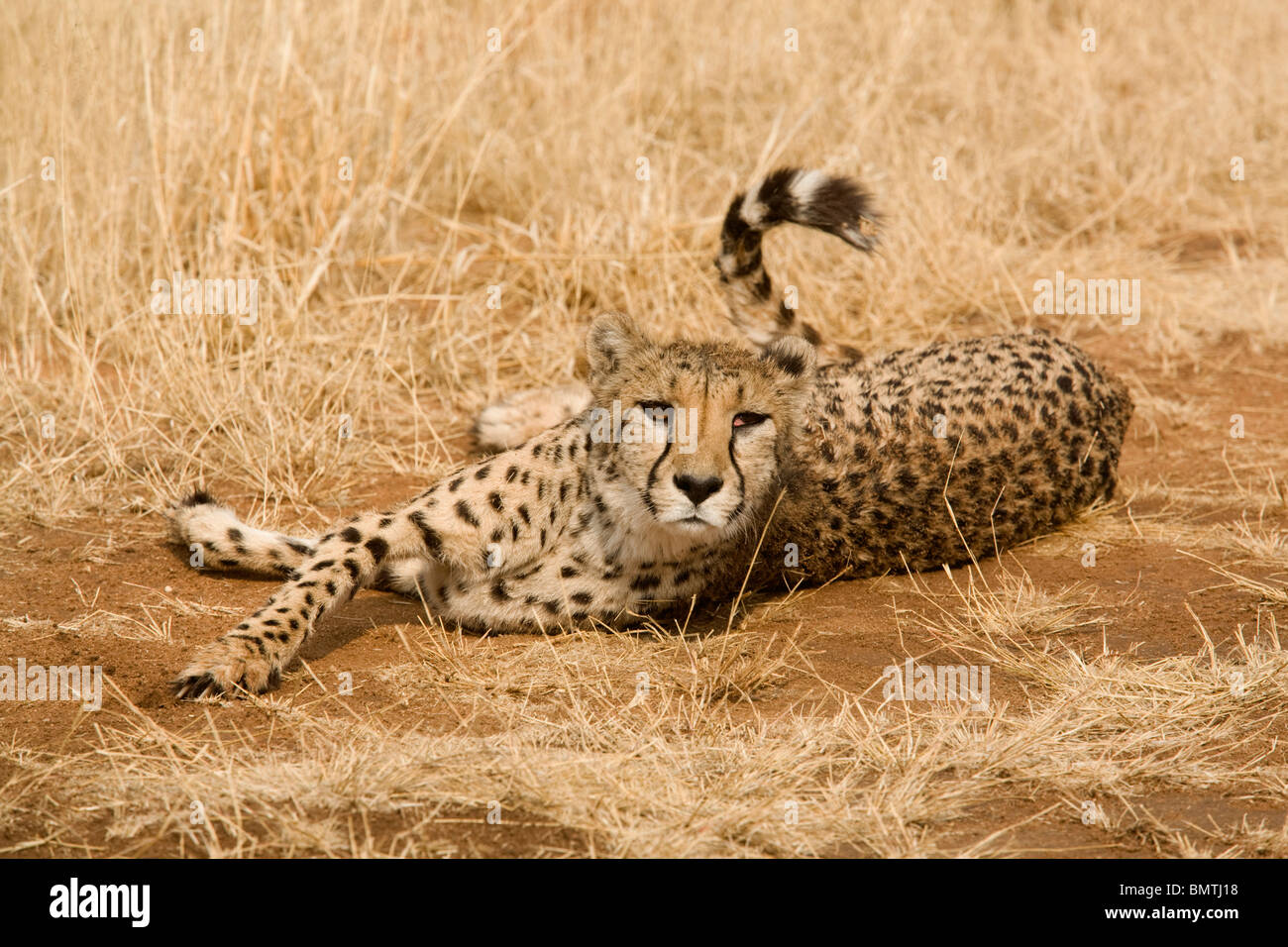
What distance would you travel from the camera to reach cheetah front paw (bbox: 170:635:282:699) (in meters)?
3.38

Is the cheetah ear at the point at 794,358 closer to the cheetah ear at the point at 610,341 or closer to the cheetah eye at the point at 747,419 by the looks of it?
the cheetah eye at the point at 747,419

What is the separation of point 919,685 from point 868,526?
67 cm

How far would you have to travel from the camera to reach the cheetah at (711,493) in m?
3.62

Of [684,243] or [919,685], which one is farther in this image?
[684,243]

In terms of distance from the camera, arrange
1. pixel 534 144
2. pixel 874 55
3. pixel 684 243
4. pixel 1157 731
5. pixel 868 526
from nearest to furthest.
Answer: pixel 1157 731 < pixel 868 526 < pixel 684 243 < pixel 534 144 < pixel 874 55

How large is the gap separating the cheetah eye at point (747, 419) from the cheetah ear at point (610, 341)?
387 millimetres

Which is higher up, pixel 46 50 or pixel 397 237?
pixel 46 50

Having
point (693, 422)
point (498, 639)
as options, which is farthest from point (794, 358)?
point (498, 639)

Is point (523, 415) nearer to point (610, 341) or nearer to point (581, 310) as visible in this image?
point (581, 310)

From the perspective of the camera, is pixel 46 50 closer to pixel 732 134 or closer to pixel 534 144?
pixel 534 144

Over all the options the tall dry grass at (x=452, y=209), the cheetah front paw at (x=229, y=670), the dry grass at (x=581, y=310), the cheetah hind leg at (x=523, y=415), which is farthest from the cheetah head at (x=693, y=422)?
the tall dry grass at (x=452, y=209)

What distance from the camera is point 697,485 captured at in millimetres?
3445
